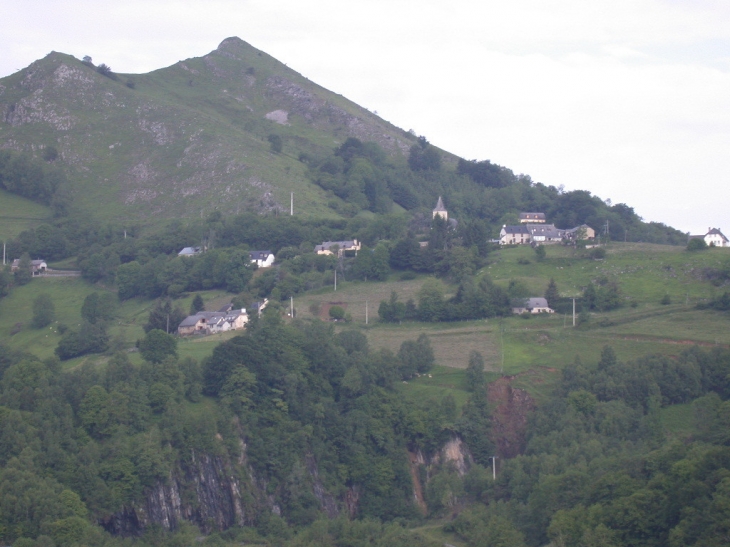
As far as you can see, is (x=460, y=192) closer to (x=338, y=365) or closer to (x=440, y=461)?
(x=338, y=365)

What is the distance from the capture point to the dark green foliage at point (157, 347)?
7369 cm

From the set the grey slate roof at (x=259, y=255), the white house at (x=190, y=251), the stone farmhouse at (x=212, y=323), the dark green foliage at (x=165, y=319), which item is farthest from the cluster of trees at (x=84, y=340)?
the white house at (x=190, y=251)

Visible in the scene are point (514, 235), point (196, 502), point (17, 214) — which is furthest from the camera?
point (17, 214)

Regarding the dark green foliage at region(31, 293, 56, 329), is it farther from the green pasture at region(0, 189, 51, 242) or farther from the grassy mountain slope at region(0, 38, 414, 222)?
the grassy mountain slope at region(0, 38, 414, 222)

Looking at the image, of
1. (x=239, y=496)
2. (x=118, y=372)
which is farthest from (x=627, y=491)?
(x=118, y=372)

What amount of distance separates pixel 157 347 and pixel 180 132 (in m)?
75.2

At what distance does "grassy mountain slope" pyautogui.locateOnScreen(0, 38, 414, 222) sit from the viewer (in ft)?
428

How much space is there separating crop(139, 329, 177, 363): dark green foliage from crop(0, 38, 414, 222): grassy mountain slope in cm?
4955

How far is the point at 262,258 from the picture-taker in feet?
350

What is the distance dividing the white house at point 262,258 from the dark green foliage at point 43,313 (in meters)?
20.0

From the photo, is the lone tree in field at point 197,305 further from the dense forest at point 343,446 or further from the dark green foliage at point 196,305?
the dense forest at point 343,446

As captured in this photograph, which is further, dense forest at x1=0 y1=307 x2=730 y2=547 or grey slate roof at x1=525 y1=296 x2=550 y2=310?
grey slate roof at x1=525 y1=296 x2=550 y2=310

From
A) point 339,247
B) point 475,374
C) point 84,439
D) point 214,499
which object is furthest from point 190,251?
point 84,439

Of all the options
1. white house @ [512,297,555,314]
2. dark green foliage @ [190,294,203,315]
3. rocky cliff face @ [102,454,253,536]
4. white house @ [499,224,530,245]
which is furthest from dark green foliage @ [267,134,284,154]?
rocky cliff face @ [102,454,253,536]
